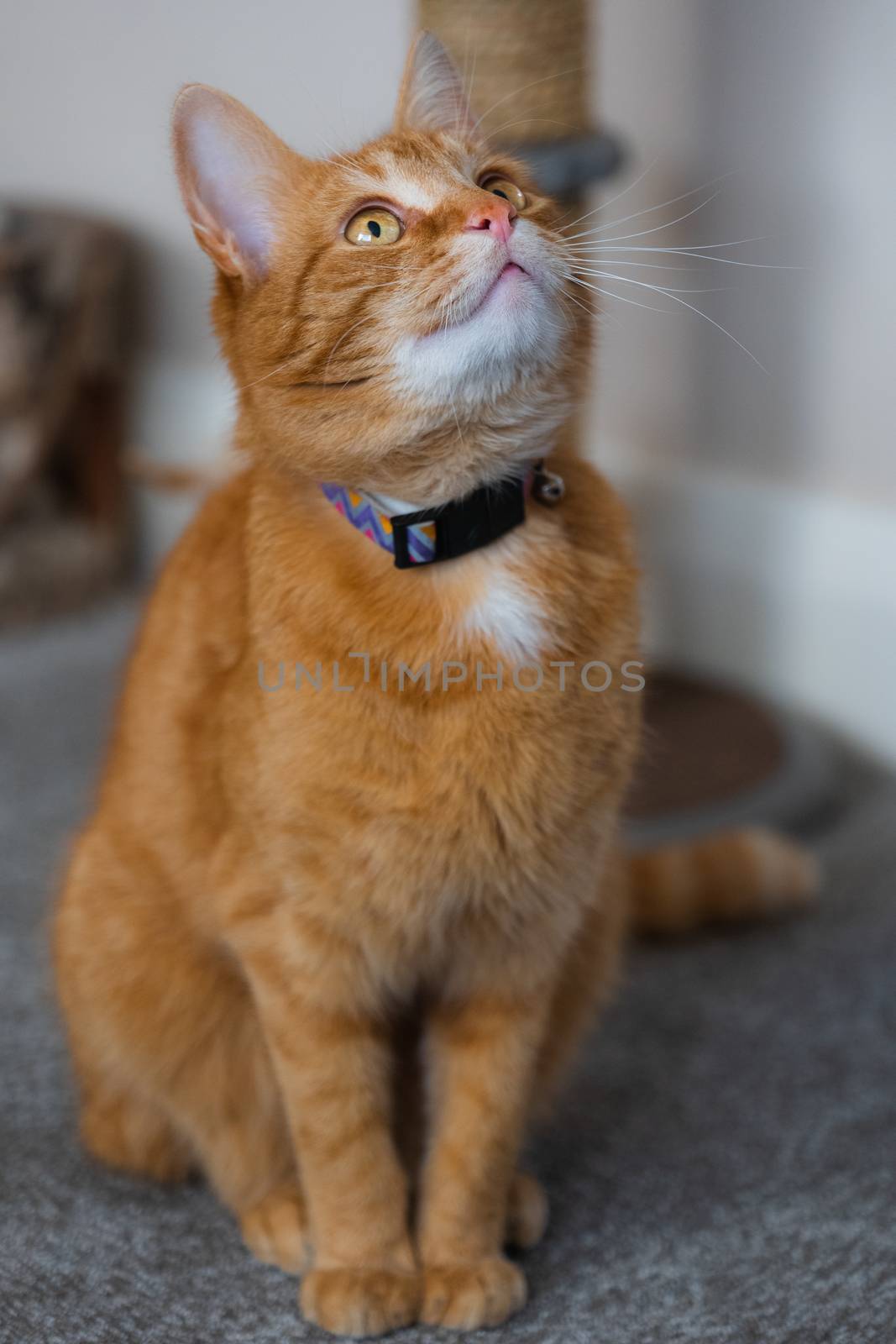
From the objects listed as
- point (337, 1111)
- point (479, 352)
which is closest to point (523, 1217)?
point (337, 1111)

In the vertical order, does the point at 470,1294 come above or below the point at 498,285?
below

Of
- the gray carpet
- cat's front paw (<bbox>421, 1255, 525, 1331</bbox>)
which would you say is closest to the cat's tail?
the gray carpet

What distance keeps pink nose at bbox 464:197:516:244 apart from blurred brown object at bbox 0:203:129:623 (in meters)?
1.82

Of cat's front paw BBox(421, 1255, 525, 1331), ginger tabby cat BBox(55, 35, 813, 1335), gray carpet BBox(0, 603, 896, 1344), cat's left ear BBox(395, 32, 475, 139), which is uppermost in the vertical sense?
cat's left ear BBox(395, 32, 475, 139)

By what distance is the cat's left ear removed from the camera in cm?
109

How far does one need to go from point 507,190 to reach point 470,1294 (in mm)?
839

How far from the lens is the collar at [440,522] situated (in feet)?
3.23

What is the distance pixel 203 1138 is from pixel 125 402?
211cm

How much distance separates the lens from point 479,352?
893mm

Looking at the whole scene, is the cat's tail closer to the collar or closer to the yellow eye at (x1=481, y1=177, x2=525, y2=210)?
the collar

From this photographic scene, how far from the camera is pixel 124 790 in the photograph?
4.02 feet

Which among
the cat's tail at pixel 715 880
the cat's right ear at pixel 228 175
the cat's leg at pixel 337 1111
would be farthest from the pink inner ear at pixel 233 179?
the cat's tail at pixel 715 880

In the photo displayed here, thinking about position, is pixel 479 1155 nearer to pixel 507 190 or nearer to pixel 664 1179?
pixel 664 1179

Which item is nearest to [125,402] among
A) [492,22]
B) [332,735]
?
[492,22]
